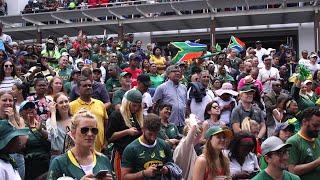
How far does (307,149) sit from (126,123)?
2.27 meters

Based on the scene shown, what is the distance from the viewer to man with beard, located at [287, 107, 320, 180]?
6113 millimetres

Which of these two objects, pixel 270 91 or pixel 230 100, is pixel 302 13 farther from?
pixel 230 100

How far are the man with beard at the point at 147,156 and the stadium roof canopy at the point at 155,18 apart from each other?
18777 millimetres

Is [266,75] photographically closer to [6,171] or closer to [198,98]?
[198,98]

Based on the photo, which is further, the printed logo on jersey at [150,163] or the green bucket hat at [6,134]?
the printed logo on jersey at [150,163]

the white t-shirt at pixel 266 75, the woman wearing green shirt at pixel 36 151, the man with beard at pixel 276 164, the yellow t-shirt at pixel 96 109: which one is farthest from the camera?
the white t-shirt at pixel 266 75

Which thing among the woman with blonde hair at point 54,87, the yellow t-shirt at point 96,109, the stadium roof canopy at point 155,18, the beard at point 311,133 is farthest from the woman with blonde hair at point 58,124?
the stadium roof canopy at point 155,18

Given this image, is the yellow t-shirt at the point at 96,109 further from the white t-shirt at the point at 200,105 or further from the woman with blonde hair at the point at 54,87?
the white t-shirt at the point at 200,105

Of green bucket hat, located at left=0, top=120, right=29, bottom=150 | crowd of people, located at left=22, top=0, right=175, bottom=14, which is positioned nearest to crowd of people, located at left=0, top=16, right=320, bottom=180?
green bucket hat, located at left=0, top=120, right=29, bottom=150

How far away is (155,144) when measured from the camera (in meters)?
6.35

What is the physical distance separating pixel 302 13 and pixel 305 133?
1909 cm

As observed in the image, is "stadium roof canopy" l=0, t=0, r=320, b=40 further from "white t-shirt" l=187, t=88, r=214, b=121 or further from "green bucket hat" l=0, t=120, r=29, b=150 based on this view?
"green bucket hat" l=0, t=120, r=29, b=150

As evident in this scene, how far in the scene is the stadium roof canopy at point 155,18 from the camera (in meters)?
24.7

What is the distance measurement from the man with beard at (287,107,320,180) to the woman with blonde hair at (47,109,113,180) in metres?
2.28
